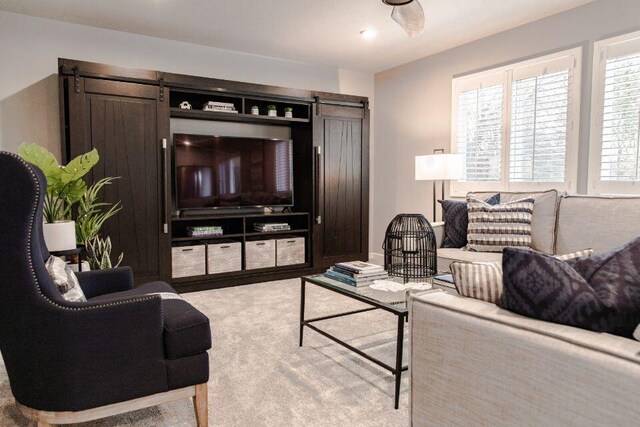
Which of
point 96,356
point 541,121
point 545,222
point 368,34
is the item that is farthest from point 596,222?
point 96,356

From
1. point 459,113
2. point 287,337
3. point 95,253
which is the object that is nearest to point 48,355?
point 287,337

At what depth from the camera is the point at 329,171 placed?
192 inches

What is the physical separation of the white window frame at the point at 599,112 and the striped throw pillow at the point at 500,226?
0.68m

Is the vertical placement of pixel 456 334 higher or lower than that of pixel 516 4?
lower

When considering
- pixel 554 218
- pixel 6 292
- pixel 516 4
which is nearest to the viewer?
pixel 6 292

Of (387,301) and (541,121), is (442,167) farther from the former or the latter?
(387,301)

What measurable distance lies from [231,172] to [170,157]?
646 millimetres

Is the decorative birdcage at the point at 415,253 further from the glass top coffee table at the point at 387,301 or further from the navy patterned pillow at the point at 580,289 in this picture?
the navy patterned pillow at the point at 580,289

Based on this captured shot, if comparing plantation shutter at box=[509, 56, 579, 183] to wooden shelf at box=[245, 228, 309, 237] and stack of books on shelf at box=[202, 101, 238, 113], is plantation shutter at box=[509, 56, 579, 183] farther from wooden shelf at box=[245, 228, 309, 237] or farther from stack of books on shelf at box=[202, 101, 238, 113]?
stack of books on shelf at box=[202, 101, 238, 113]

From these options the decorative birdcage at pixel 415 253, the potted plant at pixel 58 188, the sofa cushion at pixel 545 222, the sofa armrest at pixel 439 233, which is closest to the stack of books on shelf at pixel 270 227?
the sofa armrest at pixel 439 233

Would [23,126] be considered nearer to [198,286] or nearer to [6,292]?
[198,286]

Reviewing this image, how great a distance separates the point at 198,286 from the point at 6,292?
2755 mm

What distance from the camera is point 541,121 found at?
385 cm

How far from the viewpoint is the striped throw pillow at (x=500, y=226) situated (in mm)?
3230
